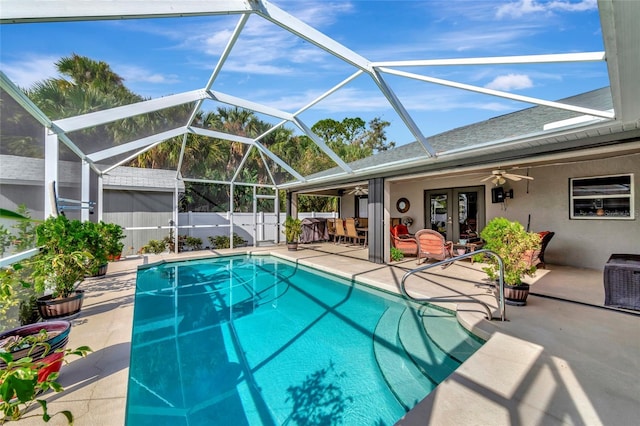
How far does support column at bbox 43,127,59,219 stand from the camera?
462 cm

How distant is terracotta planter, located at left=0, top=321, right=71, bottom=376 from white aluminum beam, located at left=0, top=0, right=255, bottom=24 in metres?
2.91

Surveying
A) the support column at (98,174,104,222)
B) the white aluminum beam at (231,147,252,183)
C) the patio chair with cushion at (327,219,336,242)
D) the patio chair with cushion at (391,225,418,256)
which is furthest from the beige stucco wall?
the support column at (98,174,104,222)

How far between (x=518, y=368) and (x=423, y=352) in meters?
1.17

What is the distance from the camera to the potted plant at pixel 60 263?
3.83 meters

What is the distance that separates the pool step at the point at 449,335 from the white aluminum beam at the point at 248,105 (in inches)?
218

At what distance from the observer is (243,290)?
6.80m

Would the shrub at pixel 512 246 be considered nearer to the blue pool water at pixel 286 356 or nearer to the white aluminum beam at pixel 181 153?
the blue pool water at pixel 286 356

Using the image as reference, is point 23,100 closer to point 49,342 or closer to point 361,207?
point 49,342

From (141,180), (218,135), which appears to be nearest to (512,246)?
(218,135)

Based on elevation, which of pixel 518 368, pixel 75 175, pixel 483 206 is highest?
pixel 75 175

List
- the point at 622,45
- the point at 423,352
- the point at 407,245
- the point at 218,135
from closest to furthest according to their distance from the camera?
the point at 622,45
the point at 423,352
the point at 407,245
the point at 218,135

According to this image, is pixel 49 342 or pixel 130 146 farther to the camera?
pixel 130 146

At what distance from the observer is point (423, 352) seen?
12.0 ft

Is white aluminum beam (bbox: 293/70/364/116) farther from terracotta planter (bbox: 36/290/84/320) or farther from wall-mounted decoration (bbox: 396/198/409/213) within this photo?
wall-mounted decoration (bbox: 396/198/409/213)
